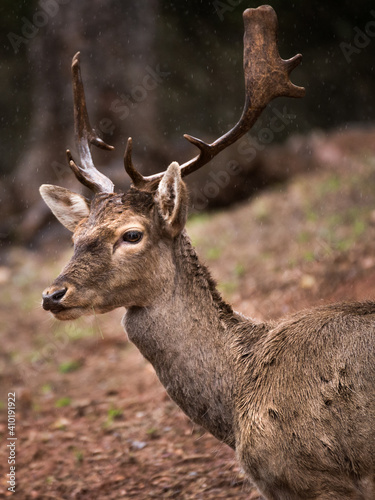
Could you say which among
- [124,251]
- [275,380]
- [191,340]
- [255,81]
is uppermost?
[255,81]

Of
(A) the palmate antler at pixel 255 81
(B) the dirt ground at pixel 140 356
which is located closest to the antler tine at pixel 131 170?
(A) the palmate antler at pixel 255 81

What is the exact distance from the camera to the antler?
5047 millimetres

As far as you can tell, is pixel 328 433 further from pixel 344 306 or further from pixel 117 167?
pixel 117 167

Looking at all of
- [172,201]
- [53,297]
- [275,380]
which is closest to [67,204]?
[172,201]

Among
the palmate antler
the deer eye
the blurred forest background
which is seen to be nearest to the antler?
the palmate antler

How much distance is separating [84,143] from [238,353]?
217cm

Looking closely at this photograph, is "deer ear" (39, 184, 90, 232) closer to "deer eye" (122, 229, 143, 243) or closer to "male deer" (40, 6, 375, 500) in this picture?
"male deer" (40, 6, 375, 500)

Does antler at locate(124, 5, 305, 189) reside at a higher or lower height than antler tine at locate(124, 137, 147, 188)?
higher

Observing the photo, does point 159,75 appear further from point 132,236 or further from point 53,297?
point 53,297

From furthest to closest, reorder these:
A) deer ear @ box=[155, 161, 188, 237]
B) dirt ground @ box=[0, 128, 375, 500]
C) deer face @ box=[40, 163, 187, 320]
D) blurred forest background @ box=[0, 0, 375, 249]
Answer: blurred forest background @ box=[0, 0, 375, 249], dirt ground @ box=[0, 128, 375, 500], deer ear @ box=[155, 161, 188, 237], deer face @ box=[40, 163, 187, 320]

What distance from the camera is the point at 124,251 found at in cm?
462

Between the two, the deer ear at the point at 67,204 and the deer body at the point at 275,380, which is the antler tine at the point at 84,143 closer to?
the deer ear at the point at 67,204

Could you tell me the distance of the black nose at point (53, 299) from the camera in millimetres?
4344

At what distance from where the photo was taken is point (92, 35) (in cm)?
1439
